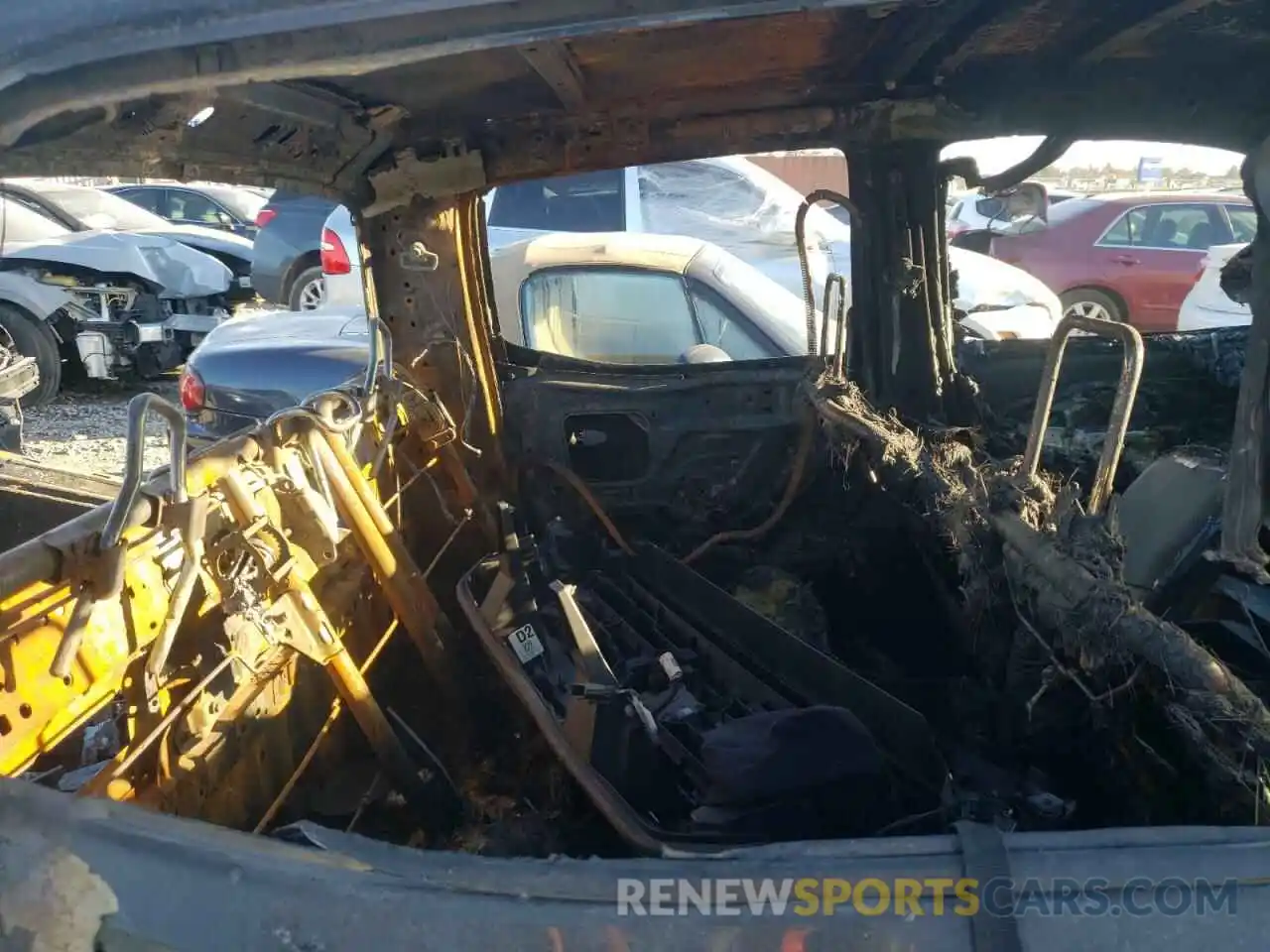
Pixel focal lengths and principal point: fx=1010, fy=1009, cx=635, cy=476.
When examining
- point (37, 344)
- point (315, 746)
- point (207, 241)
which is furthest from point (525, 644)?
point (207, 241)

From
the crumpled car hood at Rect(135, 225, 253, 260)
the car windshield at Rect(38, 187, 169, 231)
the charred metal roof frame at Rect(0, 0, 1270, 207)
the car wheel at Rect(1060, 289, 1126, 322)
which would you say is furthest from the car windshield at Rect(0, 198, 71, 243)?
the car wheel at Rect(1060, 289, 1126, 322)

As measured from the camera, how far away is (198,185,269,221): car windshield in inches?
570

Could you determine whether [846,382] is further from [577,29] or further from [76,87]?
[76,87]

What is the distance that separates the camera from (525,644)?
99.2 inches

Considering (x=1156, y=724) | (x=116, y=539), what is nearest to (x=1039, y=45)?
(x=1156, y=724)

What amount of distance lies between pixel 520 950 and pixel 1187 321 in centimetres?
707

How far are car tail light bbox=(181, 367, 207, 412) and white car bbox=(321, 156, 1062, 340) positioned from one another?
1454 mm

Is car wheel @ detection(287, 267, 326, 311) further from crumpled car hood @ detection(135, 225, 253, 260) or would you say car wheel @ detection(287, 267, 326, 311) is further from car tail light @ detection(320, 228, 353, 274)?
car tail light @ detection(320, 228, 353, 274)

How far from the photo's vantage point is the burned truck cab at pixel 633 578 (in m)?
1.14

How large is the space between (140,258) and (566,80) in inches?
313

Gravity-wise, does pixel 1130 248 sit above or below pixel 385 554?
above

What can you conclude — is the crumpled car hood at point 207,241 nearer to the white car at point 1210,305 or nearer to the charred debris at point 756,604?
the charred debris at point 756,604

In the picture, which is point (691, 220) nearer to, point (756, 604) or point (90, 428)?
point (756, 604)

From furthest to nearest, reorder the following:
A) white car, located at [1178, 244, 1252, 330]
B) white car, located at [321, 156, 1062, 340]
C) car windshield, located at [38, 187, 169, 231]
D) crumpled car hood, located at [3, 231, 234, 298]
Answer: car windshield, located at [38, 187, 169, 231], crumpled car hood, located at [3, 231, 234, 298], white car, located at [321, 156, 1062, 340], white car, located at [1178, 244, 1252, 330]
